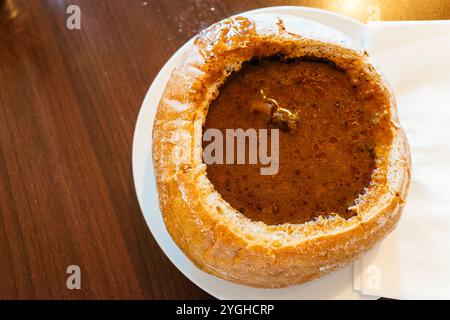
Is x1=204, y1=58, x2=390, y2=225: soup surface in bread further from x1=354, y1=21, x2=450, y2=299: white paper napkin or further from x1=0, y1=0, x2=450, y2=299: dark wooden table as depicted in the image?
x1=0, y1=0, x2=450, y2=299: dark wooden table

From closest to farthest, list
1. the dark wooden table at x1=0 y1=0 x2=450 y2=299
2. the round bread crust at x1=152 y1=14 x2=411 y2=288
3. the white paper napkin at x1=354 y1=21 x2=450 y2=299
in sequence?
the round bread crust at x1=152 y1=14 x2=411 y2=288 < the white paper napkin at x1=354 y1=21 x2=450 y2=299 < the dark wooden table at x1=0 y1=0 x2=450 y2=299

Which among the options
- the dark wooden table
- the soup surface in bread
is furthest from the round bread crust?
the dark wooden table

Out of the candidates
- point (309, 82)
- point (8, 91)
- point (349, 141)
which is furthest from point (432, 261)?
point (8, 91)

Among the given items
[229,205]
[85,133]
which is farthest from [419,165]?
[85,133]

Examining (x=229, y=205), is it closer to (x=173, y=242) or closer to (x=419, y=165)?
(x=173, y=242)

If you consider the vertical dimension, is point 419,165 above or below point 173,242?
above
